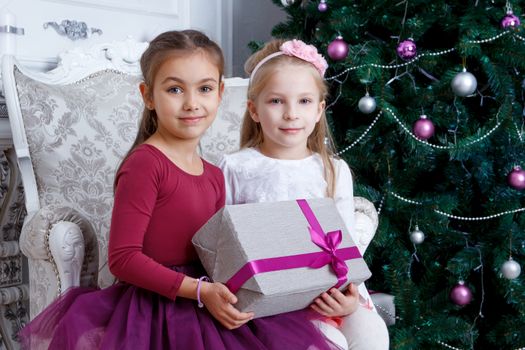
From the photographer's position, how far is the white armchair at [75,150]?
4.98 feet

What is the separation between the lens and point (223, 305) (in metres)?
1.16

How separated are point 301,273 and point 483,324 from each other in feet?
4.21

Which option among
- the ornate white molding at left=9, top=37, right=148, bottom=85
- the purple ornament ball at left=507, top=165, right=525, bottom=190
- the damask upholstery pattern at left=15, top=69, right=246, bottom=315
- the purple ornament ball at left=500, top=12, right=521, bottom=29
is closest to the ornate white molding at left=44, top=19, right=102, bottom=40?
the ornate white molding at left=9, top=37, right=148, bottom=85

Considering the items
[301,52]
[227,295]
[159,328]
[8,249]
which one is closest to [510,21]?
[301,52]

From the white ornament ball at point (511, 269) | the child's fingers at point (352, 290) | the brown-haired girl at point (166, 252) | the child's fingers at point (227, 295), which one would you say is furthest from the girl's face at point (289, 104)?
the white ornament ball at point (511, 269)

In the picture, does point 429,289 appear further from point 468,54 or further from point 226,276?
point 226,276

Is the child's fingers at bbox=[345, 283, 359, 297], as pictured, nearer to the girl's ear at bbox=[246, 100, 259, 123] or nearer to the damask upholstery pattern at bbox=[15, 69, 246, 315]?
the girl's ear at bbox=[246, 100, 259, 123]

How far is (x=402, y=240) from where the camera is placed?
7.29ft

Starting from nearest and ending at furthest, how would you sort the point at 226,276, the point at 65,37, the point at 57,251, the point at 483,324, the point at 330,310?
the point at 226,276 < the point at 330,310 < the point at 57,251 < the point at 483,324 < the point at 65,37

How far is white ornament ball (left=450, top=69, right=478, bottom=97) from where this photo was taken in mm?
1899

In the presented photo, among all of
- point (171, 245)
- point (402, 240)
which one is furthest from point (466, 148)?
point (171, 245)

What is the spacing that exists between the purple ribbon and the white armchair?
46cm

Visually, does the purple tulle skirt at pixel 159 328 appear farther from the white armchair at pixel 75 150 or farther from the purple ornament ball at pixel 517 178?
the purple ornament ball at pixel 517 178

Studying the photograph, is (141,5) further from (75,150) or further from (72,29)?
(75,150)
